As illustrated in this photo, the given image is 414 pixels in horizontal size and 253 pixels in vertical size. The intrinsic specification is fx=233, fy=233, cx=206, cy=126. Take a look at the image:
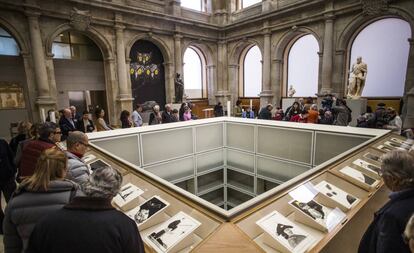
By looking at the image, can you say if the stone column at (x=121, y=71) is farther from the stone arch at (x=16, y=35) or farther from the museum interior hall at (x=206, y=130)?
the stone arch at (x=16, y=35)

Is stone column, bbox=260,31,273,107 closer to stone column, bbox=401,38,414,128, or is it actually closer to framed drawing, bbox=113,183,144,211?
stone column, bbox=401,38,414,128

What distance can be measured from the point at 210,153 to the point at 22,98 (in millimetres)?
8768

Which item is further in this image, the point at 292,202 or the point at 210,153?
the point at 210,153

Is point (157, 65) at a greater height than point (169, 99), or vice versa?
point (157, 65)

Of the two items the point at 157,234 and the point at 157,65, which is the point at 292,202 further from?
the point at 157,65

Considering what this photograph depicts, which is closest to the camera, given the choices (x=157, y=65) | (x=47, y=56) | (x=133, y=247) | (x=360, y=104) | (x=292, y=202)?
(x=133, y=247)

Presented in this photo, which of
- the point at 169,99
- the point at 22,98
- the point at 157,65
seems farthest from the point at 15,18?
the point at 169,99

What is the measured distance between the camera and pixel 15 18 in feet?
28.4

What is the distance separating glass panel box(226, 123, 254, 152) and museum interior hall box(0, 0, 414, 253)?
4 centimetres

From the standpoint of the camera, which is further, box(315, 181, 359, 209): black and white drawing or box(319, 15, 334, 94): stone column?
box(319, 15, 334, 94): stone column

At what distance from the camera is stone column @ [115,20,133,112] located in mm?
10977

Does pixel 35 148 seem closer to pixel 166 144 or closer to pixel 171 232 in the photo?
pixel 171 232

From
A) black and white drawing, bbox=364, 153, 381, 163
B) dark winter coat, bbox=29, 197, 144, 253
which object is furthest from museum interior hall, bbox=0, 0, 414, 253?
black and white drawing, bbox=364, 153, 381, 163

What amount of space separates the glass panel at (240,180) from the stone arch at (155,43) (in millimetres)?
8048
